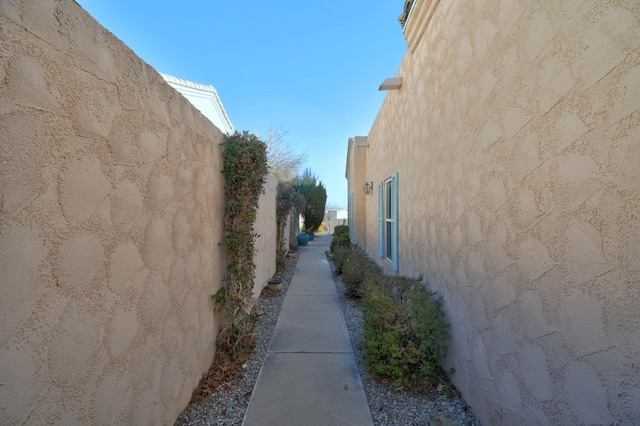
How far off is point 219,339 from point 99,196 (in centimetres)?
244

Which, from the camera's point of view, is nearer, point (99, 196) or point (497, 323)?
point (99, 196)

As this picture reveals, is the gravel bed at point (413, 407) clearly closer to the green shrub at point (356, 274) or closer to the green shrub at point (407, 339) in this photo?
the green shrub at point (407, 339)

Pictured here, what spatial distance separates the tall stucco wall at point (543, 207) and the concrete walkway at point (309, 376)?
3.55 feet

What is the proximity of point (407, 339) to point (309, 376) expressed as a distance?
111 centimetres

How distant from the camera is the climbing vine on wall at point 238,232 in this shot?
3.54 metres

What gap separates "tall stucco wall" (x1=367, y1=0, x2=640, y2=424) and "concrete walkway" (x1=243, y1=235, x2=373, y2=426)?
108 centimetres

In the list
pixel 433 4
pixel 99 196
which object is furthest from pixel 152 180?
pixel 433 4

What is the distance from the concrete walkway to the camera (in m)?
2.69

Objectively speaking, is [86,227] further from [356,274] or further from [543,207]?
[356,274]

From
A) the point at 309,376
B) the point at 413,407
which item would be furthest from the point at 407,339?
the point at 309,376

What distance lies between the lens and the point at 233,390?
3.04 metres

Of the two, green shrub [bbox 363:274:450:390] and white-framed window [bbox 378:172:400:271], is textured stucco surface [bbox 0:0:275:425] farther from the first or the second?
white-framed window [bbox 378:172:400:271]

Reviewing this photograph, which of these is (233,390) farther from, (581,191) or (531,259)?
(581,191)

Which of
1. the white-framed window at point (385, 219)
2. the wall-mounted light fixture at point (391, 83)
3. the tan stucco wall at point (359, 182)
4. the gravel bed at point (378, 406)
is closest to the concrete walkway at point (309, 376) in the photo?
the gravel bed at point (378, 406)
